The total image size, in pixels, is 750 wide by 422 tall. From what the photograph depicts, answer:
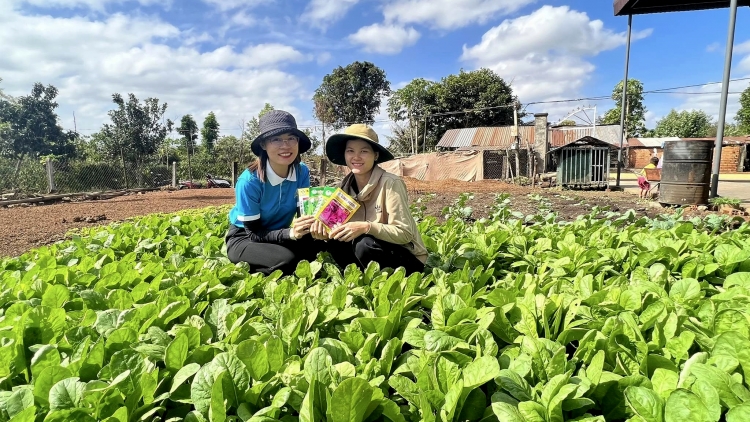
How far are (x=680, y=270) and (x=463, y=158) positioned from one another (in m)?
17.8

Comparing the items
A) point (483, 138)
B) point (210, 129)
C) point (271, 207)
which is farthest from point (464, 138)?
point (271, 207)

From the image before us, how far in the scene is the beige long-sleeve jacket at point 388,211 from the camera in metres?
2.52

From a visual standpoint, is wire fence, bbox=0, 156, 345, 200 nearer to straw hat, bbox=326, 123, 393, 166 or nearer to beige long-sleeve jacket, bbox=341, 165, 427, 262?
straw hat, bbox=326, 123, 393, 166

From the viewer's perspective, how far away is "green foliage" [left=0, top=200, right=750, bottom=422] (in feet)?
3.40

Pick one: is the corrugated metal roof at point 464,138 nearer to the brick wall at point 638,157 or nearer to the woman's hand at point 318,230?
the brick wall at point 638,157

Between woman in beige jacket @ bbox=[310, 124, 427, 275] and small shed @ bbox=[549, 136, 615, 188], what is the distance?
1299 cm

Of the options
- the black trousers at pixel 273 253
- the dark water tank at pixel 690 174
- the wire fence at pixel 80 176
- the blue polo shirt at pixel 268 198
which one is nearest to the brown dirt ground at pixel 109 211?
the dark water tank at pixel 690 174

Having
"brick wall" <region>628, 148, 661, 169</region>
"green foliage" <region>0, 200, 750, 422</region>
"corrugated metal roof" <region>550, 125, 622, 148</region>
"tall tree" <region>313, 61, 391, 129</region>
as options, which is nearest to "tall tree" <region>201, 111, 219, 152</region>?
"tall tree" <region>313, 61, 391, 129</region>

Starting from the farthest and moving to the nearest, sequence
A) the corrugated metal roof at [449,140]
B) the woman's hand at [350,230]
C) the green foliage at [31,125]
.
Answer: the corrugated metal roof at [449,140] → the green foliage at [31,125] → the woman's hand at [350,230]

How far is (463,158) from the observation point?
1983 cm

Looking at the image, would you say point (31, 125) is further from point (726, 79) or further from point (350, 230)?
point (726, 79)

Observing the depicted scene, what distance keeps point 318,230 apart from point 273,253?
1.33ft

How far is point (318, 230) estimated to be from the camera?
2.57m

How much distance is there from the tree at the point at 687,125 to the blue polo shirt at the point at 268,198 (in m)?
73.1
